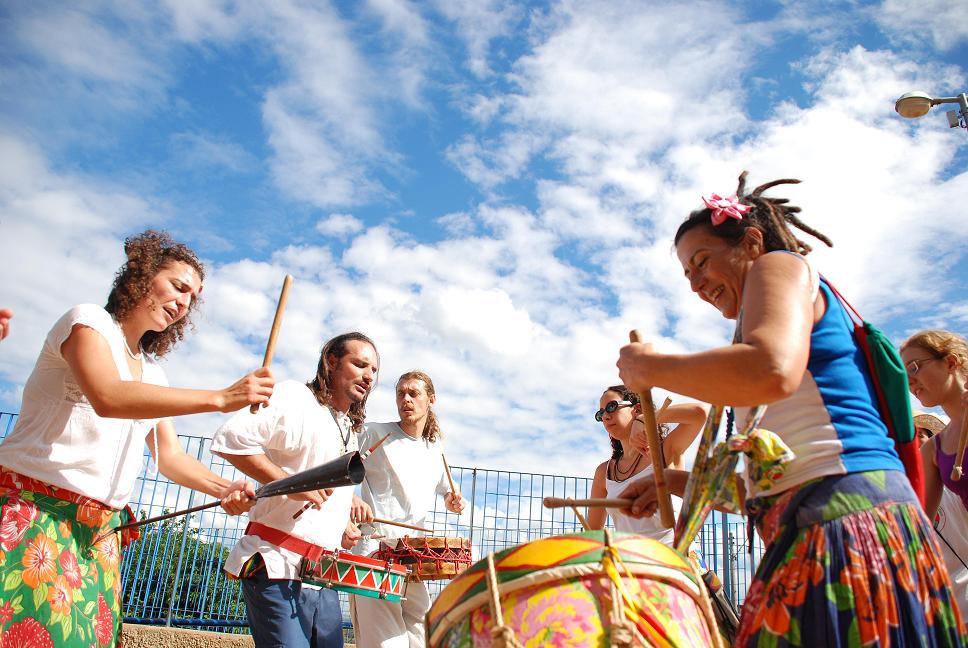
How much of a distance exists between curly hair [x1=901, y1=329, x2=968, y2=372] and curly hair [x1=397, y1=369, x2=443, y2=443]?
3550mm

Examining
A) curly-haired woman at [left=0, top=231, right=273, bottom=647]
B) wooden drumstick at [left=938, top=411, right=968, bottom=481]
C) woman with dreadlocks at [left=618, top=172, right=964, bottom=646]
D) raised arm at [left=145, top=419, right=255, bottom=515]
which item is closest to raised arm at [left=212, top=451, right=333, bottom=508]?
raised arm at [left=145, top=419, right=255, bottom=515]

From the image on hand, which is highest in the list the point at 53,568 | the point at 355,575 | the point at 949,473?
the point at 949,473

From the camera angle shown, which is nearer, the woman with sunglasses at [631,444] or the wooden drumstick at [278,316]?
the wooden drumstick at [278,316]

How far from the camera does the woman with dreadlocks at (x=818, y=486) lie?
1542mm

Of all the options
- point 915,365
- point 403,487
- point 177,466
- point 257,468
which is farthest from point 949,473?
point 177,466

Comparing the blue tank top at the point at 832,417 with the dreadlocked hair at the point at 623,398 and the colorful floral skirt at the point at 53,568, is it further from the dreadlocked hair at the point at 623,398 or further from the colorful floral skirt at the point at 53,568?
the dreadlocked hair at the point at 623,398

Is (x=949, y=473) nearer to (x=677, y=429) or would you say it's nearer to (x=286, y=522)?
(x=677, y=429)

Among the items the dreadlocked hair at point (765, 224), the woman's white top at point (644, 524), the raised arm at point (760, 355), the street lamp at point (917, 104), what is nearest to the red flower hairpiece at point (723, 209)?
the dreadlocked hair at point (765, 224)

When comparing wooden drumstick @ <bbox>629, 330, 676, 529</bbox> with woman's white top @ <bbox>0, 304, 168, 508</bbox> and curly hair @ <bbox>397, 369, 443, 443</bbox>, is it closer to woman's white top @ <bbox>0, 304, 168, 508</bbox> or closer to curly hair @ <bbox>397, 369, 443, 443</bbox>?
woman's white top @ <bbox>0, 304, 168, 508</bbox>

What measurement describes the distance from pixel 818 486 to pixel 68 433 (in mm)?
2444

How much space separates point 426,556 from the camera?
184 inches

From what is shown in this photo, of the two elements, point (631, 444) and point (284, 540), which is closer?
point (284, 540)

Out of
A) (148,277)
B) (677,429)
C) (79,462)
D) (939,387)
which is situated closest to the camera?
(79,462)

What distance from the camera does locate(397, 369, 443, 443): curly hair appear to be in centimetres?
602
